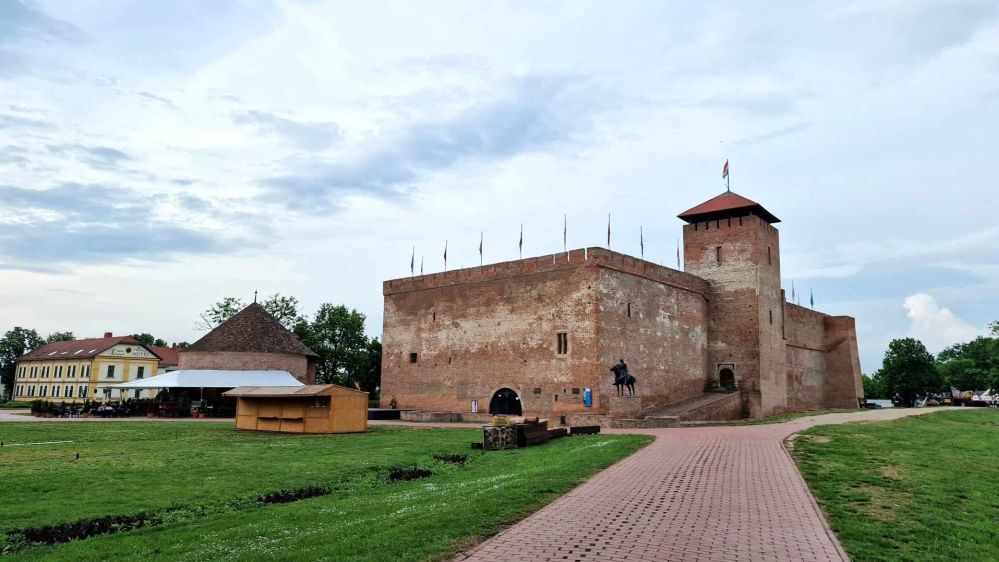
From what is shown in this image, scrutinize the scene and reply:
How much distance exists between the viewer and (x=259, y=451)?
1561 cm

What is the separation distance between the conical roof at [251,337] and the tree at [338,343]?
12.4m

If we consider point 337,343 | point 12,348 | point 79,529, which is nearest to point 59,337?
point 12,348

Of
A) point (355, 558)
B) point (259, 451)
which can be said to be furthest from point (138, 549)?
point (259, 451)

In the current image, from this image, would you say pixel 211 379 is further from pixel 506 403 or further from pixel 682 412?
pixel 682 412

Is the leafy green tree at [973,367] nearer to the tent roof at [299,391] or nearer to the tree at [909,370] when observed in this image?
the tree at [909,370]

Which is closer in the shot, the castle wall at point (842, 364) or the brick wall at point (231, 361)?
the brick wall at point (231, 361)

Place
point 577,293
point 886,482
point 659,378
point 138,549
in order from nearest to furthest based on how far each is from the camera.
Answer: point 138,549, point 886,482, point 577,293, point 659,378

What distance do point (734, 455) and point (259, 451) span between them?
10424 mm

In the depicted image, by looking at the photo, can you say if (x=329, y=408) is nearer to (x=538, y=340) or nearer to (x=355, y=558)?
(x=538, y=340)

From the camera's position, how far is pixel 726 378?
109 feet

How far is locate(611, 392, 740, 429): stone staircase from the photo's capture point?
23.7m

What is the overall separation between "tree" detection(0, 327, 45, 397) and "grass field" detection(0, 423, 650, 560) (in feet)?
250

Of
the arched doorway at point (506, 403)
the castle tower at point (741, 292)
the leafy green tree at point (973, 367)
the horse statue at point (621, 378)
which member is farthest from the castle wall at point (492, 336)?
the leafy green tree at point (973, 367)

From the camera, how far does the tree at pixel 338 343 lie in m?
51.9
